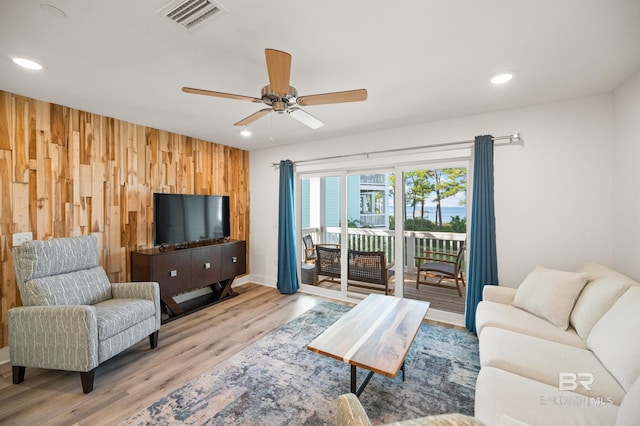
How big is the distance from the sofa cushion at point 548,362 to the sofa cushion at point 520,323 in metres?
0.12

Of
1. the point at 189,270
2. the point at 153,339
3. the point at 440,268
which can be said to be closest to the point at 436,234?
the point at 440,268

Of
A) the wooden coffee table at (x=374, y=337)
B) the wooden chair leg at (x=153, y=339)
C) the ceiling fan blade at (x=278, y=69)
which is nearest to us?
the ceiling fan blade at (x=278, y=69)

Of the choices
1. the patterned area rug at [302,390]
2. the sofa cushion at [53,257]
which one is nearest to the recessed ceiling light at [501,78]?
the patterned area rug at [302,390]

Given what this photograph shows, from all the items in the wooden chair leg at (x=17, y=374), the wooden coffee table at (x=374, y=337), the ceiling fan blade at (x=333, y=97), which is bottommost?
the wooden chair leg at (x=17, y=374)

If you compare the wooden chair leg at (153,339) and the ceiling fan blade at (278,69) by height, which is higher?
the ceiling fan blade at (278,69)

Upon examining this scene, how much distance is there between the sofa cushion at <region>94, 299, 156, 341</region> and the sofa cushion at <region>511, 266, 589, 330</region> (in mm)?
3388

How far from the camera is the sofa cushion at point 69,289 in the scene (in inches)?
86.9

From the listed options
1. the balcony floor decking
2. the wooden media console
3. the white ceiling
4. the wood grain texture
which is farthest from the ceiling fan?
the balcony floor decking

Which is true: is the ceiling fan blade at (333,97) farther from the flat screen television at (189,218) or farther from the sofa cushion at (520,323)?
the flat screen television at (189,218)

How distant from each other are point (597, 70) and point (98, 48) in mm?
3693

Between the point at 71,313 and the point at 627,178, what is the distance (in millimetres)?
4634

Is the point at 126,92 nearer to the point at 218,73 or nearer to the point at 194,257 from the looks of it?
the point at 218,73

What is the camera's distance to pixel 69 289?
2400mm

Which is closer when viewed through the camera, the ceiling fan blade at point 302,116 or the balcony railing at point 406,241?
the ceiling fan blade at point 302,116
